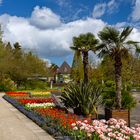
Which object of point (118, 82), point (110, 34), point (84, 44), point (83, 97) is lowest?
point (83, 97)

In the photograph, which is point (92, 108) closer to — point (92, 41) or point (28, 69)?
point (92, 41)

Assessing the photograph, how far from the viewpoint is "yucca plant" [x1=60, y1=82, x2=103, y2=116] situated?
1670 cm

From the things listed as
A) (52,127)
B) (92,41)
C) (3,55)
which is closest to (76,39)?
(92,41)

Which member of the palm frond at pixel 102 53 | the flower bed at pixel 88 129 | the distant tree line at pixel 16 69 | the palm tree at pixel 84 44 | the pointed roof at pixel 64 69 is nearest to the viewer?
the flower bed at pixel 88 129

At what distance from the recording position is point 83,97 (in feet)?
55.2

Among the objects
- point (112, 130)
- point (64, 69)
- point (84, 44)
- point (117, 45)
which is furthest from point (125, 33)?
point (64, 69)

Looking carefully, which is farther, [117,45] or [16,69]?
[16,69]

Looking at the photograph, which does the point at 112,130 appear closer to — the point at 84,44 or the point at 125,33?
the point at 125,33

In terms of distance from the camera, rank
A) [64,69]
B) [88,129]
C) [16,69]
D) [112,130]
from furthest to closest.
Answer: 1. [64,69]
2. [16,69]
3. [112,130]
4. [88,129]

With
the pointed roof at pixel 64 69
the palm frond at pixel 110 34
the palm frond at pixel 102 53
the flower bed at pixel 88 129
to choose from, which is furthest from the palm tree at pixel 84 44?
the pointed roof at pixel 64 69

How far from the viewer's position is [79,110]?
17.0 meters

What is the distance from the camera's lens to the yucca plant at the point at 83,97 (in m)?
16.7

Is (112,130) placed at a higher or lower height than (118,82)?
lower

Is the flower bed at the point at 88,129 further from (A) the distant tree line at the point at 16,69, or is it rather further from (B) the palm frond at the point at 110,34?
(A) the distant tree line at the point at 16,69
